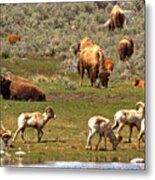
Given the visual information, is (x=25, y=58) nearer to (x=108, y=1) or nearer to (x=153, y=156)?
(x=108, y=1)

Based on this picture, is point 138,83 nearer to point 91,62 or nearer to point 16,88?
point 91,62

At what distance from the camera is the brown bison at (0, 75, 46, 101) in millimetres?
2408

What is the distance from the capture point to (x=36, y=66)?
94.7 inches

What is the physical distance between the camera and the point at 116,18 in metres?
2.35

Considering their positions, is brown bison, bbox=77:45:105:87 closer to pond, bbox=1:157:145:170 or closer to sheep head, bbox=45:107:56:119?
sheep head, bbox=45:107:56:119

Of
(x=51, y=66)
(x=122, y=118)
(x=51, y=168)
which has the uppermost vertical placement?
(x=51, y=66)

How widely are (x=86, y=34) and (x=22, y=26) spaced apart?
9.1 inches

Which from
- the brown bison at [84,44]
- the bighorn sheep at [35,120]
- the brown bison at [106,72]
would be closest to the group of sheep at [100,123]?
the bighorn sheep at [35,120]

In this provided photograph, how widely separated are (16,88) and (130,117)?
42 centimetres

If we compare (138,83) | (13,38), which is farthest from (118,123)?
(13,38)

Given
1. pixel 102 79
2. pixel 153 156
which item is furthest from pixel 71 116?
pixel 153 156

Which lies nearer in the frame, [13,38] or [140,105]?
[140,105]

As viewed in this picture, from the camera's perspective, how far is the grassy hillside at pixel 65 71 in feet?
7.66

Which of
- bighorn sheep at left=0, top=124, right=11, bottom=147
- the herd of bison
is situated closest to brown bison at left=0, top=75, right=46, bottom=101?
the herd of bison
